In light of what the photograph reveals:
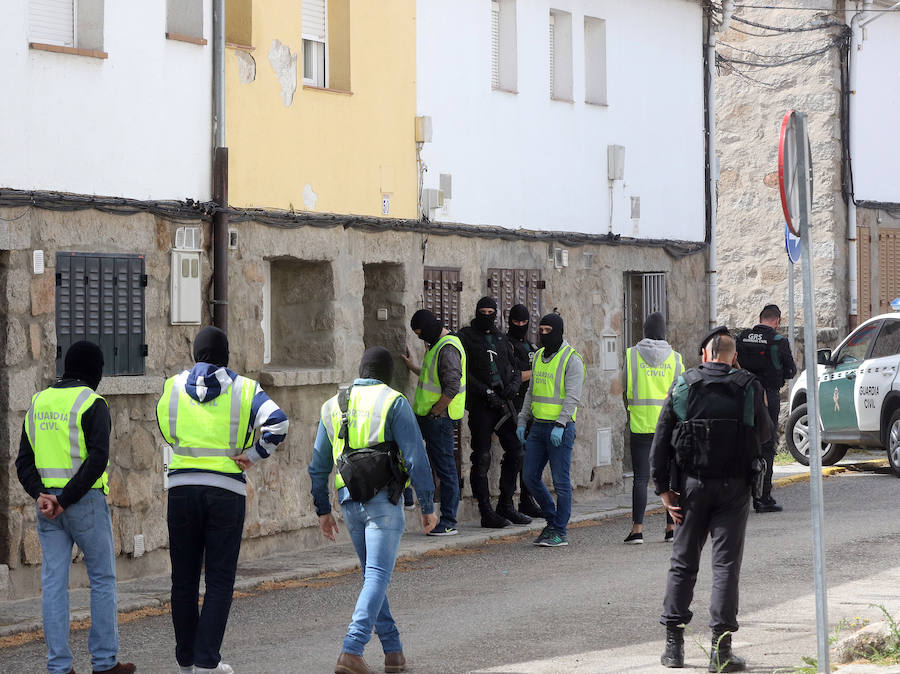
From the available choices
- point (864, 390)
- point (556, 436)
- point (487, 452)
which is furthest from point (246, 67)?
point (864, 390)

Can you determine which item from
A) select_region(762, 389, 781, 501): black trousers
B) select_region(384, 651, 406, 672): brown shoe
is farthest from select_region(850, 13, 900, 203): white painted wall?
select_region(384, 651, 406, 672): brown shoe

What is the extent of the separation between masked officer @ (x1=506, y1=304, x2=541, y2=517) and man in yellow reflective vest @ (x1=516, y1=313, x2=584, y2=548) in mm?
1316

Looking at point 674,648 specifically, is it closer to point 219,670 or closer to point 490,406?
point 219,670

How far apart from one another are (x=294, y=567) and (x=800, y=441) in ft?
29.5

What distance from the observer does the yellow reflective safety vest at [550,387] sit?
13000 millimetres

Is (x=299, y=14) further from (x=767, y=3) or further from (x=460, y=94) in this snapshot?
(x=767, y=3)

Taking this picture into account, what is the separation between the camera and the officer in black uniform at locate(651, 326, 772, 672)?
8055 mm

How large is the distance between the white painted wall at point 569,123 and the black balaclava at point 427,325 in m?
1.69

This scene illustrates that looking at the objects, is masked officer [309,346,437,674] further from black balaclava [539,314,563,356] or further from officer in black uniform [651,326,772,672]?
black balaclava [539,314,563,356]

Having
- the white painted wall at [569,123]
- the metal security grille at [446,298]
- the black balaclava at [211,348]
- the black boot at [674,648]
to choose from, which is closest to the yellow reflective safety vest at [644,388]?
the metal security grille at [446,298]

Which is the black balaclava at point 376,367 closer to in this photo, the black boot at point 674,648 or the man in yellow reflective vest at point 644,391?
the black boot at point 674,648

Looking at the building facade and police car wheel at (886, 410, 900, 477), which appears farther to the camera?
police car wheel at (886, 410, 900, 477)

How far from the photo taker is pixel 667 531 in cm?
1334

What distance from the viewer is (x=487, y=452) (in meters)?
14.5
